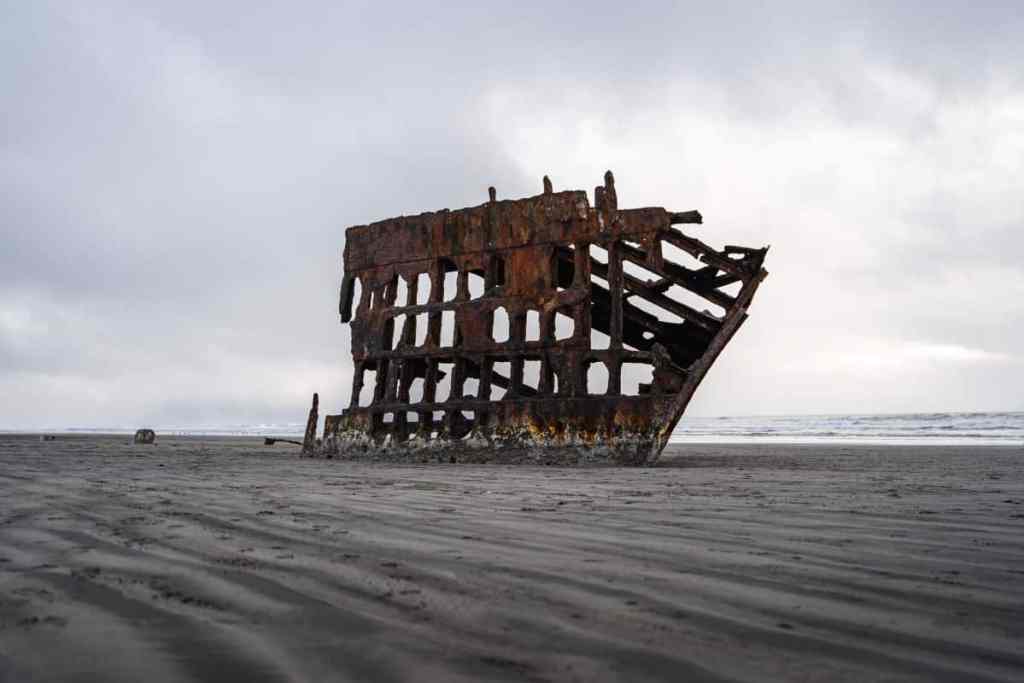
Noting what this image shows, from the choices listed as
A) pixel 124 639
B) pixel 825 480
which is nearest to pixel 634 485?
pixel 825 480

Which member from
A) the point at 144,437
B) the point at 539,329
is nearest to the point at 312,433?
the point at 539,329

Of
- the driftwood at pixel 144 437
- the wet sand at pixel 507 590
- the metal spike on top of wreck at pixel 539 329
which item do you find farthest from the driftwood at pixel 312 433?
the driftwood at pixel 144 437

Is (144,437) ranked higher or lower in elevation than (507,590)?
higher

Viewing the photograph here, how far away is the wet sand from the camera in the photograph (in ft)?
4.41

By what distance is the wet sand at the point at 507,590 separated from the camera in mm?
1345

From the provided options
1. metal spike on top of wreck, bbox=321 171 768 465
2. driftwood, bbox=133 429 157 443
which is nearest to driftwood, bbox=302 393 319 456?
metal spike on top of wreck, bbox=321 171 768 465

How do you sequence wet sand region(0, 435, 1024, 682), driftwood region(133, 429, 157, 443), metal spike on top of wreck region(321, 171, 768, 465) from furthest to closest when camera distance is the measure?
driftwood region(133, 429, 157, 443)
metal spike on top of wreck region(321, 171, 768, 465)
wet sand region(0, 435, 1024, 682)

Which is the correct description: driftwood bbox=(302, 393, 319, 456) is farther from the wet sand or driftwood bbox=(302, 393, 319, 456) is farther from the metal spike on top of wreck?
the wet sand

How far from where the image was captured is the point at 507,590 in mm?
1858

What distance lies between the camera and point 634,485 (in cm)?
480

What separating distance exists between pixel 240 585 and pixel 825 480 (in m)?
4.39

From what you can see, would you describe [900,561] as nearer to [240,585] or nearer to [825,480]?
[240,585]

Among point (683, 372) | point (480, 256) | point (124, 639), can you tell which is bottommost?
point (124, 639)

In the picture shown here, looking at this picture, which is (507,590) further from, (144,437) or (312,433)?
(144,437)
